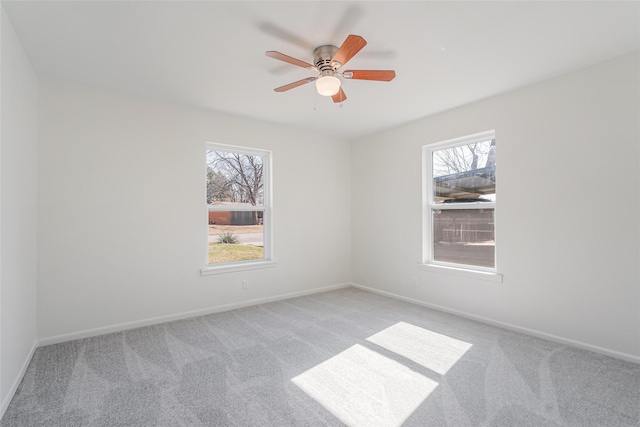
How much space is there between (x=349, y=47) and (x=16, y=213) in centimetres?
255

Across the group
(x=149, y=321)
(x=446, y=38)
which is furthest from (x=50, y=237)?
(x=446, y=38)

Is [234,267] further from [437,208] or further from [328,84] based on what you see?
[437,208]

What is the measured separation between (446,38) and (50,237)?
3.70 m

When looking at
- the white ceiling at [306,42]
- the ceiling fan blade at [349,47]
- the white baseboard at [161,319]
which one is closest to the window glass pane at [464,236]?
the white ceiling at [306,42]

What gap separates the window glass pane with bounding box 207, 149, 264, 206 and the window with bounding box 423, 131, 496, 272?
2237mm

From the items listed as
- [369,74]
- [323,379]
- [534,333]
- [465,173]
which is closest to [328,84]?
[369,74]

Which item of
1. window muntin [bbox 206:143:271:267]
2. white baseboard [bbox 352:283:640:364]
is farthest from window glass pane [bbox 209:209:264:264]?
white baseboard [bbox 352:283:640:364]

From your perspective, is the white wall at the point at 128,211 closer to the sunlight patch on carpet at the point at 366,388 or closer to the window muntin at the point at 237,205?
the window muntin at the point at 237,205

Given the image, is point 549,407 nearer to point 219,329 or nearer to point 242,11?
point 219,329

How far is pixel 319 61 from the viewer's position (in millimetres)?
2266

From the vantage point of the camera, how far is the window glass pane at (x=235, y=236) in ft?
12.5

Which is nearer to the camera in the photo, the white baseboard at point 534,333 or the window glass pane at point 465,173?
the white baseboard at point 534,333

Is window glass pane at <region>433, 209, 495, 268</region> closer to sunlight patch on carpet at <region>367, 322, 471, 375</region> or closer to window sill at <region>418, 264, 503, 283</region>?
window sill at <region>418, 264, 503, 283</region>

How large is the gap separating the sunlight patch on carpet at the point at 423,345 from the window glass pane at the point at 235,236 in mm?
1990
